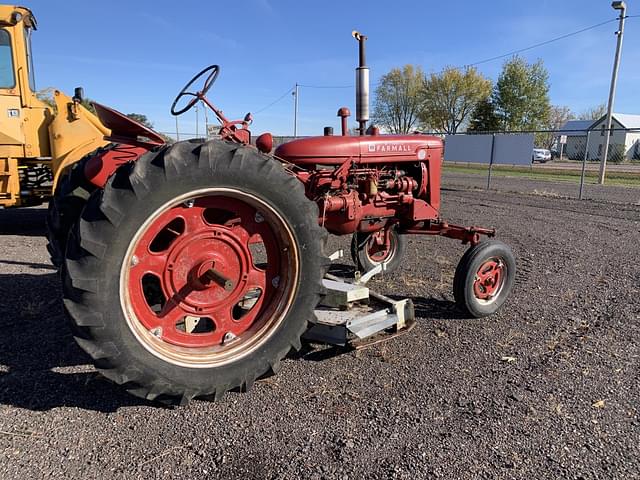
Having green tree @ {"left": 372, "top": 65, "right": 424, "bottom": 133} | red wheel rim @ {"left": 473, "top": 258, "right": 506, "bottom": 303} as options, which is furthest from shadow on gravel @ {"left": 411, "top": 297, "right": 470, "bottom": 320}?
green tree @ {"left": 372, "top": 65, "right": 424, "bottom": 133}

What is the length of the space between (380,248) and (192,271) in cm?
295

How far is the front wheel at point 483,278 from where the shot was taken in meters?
3.80

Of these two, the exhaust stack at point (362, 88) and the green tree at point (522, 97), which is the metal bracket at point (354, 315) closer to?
the exhaust stack at point (362, 88)

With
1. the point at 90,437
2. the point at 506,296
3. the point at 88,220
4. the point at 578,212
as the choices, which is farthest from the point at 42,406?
the point at 578,212

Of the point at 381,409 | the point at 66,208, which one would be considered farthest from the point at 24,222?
the point at 381,409

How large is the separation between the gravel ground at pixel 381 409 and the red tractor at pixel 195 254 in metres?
0.26

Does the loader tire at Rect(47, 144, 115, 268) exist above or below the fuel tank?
below

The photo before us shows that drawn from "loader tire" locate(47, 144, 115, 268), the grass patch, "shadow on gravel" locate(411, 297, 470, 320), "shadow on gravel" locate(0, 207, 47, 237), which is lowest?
"shadow on gravel" locate(411, 297, 470, 320)

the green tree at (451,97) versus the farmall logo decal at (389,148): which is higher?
the green tree at (451,97)

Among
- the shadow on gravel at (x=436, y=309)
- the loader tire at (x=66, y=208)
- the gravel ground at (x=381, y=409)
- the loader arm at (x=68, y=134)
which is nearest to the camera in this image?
the gravel ground at (x=381, y=409)

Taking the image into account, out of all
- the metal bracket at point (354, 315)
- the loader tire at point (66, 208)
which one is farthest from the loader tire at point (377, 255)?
the loader tire at point (66, 208)

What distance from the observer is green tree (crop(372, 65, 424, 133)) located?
171ft

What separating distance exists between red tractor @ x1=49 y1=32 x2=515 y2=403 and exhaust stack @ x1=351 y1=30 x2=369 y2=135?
44 cm

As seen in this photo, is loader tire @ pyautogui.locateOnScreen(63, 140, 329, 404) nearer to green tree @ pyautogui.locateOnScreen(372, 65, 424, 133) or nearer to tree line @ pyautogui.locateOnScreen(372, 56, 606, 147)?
tree line @ pyautogui.locateOnScreen(372, 56, 606, 147)
